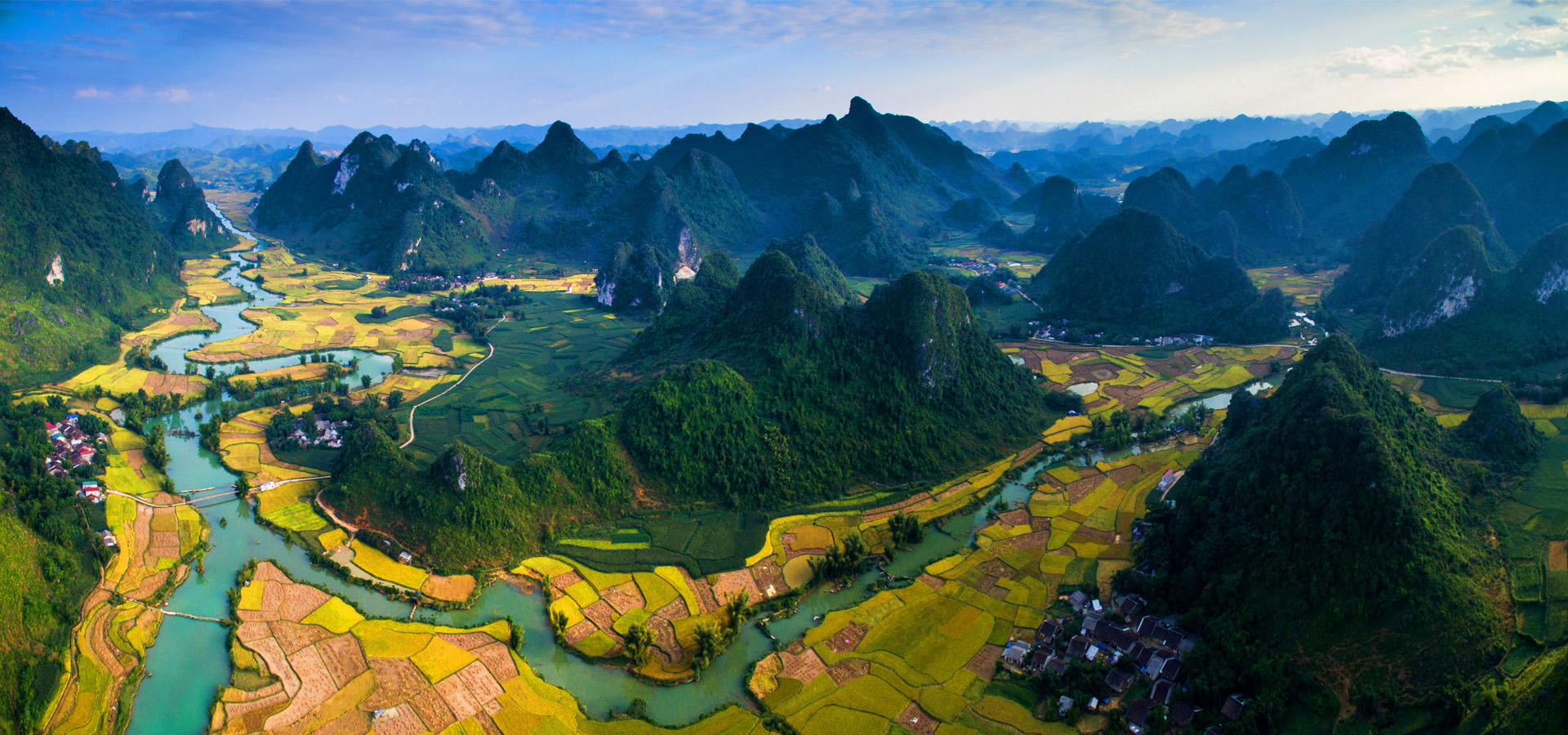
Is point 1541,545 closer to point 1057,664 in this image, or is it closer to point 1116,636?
point 1116,636

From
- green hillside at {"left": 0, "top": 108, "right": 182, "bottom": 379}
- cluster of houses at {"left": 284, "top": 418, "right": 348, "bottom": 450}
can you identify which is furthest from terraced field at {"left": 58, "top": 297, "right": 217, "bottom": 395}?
cluster of houses at {"left": 284, "top": 418, "right": 348, "bottom": 450}

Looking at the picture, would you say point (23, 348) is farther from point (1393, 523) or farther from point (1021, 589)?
point (1393, 523)

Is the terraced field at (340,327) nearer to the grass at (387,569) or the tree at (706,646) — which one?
the grass at (387,569)

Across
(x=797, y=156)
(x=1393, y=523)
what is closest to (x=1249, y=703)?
(x=1393, y=523)

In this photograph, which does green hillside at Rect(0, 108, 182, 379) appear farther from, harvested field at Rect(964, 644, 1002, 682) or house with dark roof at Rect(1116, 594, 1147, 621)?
house with dark roof at Rect(1116, 594, 1147, 621)

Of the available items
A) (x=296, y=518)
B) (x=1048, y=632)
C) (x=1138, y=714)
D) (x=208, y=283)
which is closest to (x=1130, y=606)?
(x=1048, y=632)
